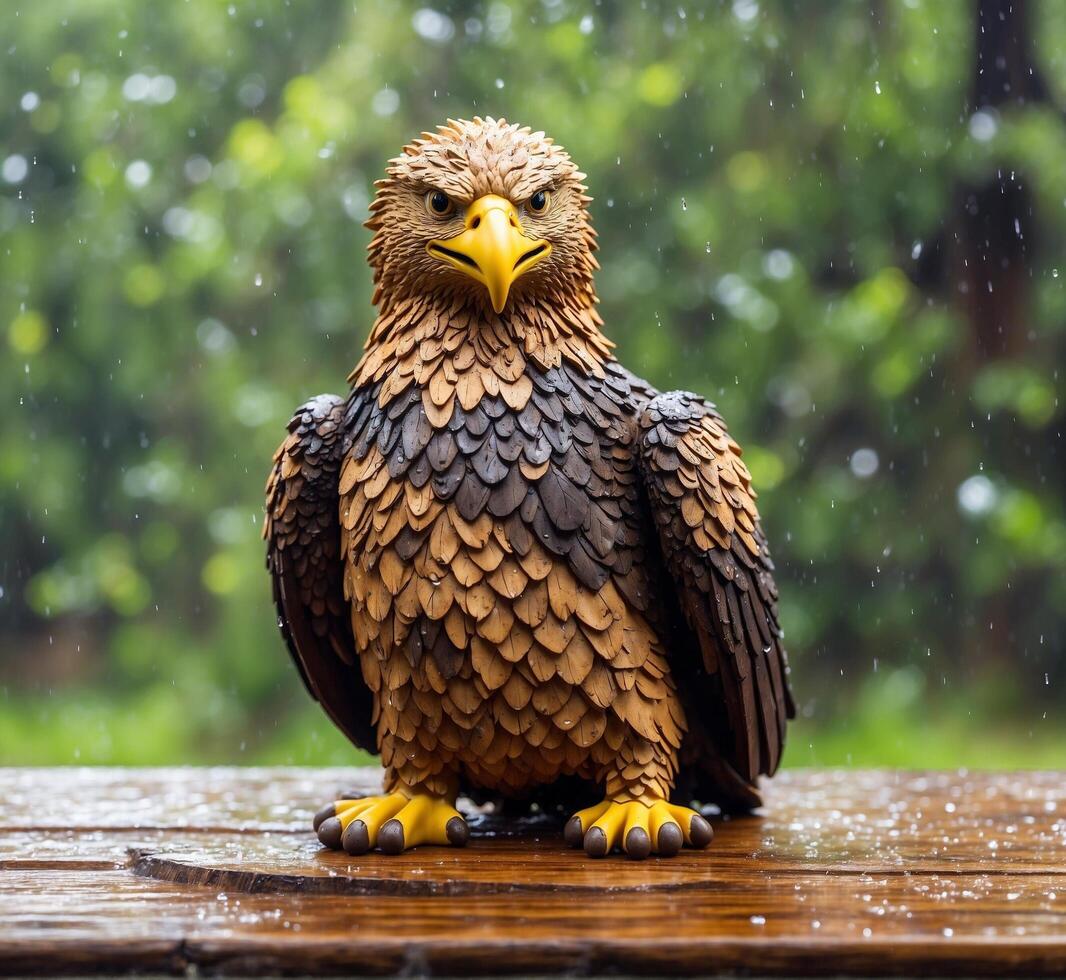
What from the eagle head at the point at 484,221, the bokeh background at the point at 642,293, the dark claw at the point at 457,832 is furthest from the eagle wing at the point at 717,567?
the bokeh background at the point at 642,293

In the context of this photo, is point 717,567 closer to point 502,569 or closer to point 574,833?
point 502,569

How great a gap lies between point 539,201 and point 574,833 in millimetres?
767

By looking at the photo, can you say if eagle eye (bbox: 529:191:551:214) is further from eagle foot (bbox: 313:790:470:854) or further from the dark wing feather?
eagle foot (bbox: 313:790:470:854)

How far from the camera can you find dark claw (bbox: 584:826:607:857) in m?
1.50

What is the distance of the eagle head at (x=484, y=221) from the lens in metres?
1.51

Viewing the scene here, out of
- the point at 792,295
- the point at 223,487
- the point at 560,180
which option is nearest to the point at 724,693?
the point at 560,180

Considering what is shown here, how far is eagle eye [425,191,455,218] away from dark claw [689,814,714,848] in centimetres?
79

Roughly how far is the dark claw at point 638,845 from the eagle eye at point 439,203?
77cm

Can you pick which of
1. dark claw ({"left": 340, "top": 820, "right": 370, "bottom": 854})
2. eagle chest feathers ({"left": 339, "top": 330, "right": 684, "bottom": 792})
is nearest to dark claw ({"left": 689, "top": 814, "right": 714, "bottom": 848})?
eagle chest feathers ({"left": 339, "top": 330, "right": 684, "bottom": 792})

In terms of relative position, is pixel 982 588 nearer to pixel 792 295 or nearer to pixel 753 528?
pixel 792 295

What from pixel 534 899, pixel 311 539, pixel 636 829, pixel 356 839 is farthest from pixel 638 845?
pixel 311 539

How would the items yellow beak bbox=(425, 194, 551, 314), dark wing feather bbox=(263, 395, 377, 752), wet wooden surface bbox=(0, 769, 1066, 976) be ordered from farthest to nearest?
1. dark wing feather bbox=(263, 395, 377, 752)
2. yellow beak bbox=(425, 194, 551, 314)
3. wet wooden surface bbox=(0, 769, 1066, 976)

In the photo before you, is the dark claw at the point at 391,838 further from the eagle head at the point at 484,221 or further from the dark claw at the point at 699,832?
the eagle head at the point at 484,221

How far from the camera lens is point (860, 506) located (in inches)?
147
